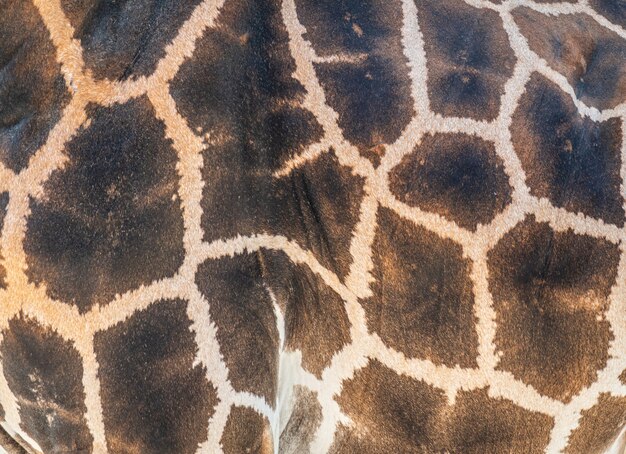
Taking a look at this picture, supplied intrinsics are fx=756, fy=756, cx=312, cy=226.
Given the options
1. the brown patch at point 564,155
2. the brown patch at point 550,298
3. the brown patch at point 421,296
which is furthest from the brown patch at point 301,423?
the brown patch at point 564,155

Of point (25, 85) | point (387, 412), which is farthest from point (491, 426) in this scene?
point (25, 85)

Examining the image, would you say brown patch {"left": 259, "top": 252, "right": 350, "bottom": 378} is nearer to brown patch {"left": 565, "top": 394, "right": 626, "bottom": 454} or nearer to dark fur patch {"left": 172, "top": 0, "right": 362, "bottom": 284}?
dark fur patch {"left": 172, "top": 0, "right": 362, "bottom": 284}

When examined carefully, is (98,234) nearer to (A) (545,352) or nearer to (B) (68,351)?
(B) (68,351)

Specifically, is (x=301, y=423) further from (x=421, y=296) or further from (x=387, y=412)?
(x=421, y=296)

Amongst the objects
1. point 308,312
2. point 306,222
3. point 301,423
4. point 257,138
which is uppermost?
point 257,138

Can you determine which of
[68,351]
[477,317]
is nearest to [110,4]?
[68,351]

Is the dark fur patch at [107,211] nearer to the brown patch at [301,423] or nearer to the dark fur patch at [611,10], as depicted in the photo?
the brown patch at [301,423]
